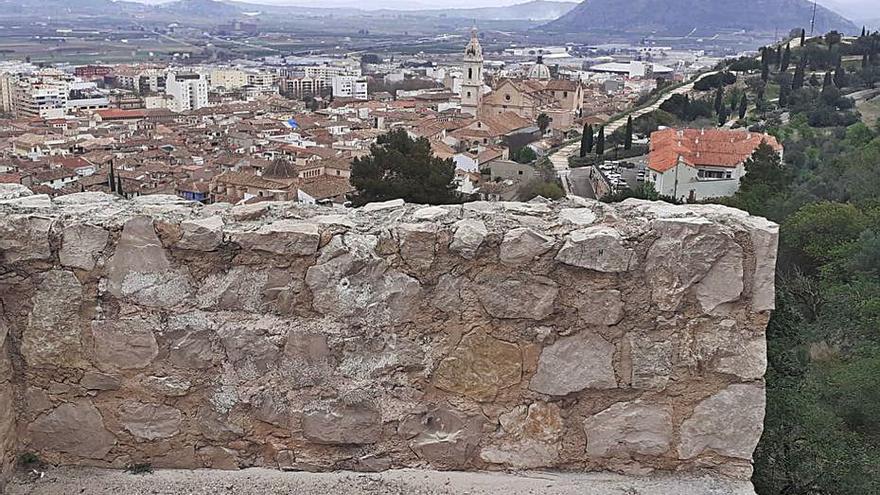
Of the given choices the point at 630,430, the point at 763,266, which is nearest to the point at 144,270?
the point at 630,430

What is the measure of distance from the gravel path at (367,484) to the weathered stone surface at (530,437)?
0.17 feet

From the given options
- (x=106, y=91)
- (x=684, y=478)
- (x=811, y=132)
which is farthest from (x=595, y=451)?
(x=106, y=91)

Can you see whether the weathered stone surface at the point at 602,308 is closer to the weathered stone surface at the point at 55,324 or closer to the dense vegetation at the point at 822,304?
the dense vegetation at the point at 822,304

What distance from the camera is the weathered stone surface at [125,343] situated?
3229 millimetres

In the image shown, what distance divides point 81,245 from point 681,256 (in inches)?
82.9

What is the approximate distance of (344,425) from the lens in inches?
126

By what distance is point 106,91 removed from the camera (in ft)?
303

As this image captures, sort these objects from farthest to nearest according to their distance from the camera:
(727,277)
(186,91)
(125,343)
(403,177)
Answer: (186,91) < (403,177) < (125,343) < (727,277)

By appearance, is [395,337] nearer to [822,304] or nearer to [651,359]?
[651,359]

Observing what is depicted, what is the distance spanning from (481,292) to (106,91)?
9701 cm

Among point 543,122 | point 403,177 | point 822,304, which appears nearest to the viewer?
point 822,304

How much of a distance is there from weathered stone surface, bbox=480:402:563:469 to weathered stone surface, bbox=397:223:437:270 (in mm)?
618

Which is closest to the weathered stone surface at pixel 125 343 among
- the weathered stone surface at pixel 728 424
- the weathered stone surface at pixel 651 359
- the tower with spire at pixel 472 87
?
the weathered stone surface at pixel 651 359

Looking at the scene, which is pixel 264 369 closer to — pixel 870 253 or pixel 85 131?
pixel 870 253
